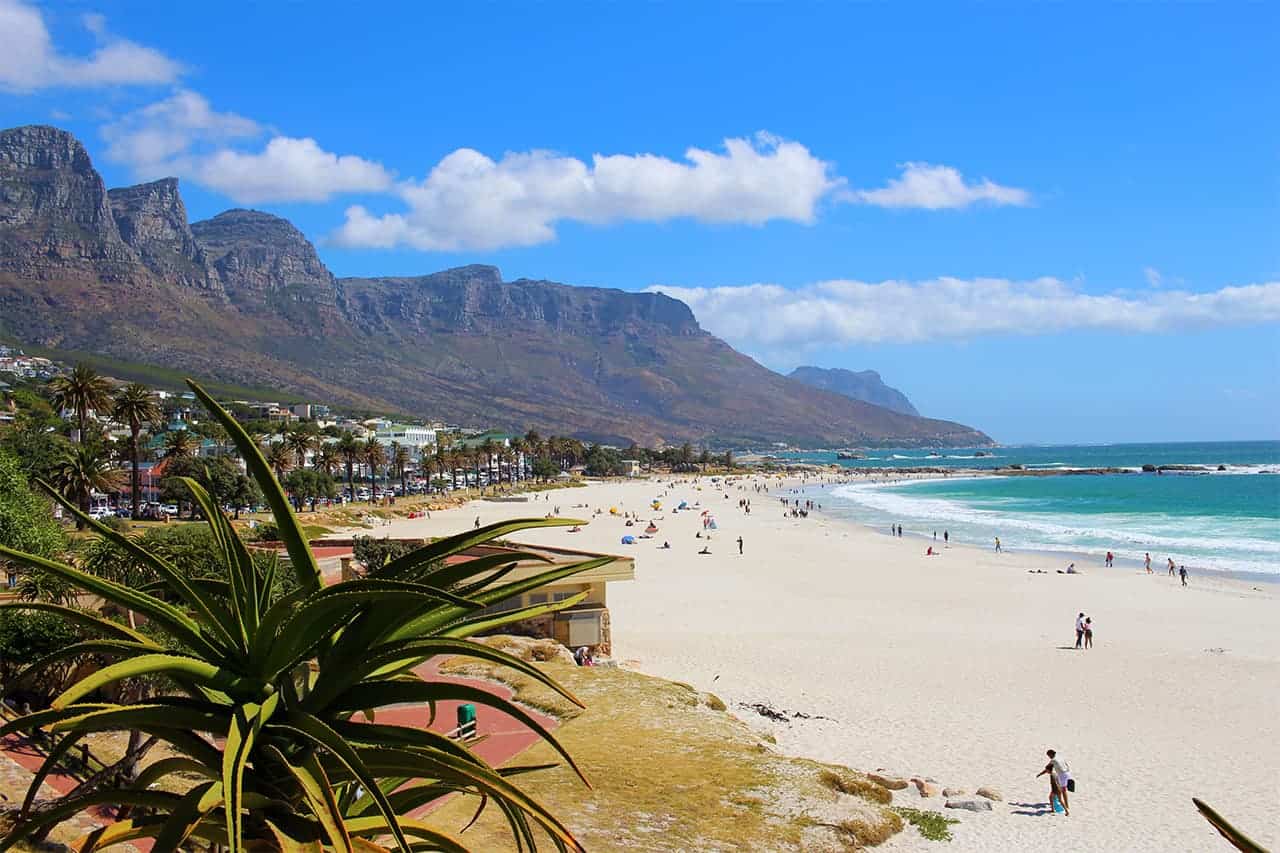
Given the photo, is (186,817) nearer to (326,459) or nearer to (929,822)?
(929,822)

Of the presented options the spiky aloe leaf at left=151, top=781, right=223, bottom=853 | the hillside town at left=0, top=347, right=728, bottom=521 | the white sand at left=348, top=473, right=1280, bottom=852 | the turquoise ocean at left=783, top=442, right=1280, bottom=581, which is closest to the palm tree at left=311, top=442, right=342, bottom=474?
the hillside town at left=0, top=347, right=728, bottom=521

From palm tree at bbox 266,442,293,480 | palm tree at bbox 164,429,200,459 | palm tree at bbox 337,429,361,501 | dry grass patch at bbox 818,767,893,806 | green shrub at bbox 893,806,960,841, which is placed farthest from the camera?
palm tree at bbox 337,429,361,501

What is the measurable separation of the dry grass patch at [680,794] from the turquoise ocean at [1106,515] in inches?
1406

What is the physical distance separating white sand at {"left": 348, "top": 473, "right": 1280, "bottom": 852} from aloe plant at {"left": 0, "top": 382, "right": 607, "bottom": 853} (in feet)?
33.4

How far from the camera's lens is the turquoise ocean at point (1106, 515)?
5166cm

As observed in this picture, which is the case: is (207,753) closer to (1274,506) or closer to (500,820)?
(500,820)

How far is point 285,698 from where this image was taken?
3.25 meters

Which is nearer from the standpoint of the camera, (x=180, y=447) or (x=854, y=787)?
(x=854, y=787)

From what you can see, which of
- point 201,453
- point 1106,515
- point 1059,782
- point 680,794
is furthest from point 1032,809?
point 201,453

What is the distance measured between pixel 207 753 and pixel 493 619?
106 centimetres

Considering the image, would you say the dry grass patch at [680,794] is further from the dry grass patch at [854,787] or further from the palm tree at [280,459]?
the palm tree at [280,459]

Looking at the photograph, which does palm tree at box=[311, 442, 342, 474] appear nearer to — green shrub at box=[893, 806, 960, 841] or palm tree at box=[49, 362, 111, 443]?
palm tree at box=[49, 362, 111, 443]

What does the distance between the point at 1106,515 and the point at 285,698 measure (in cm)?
8132

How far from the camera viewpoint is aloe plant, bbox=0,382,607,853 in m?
2.95
